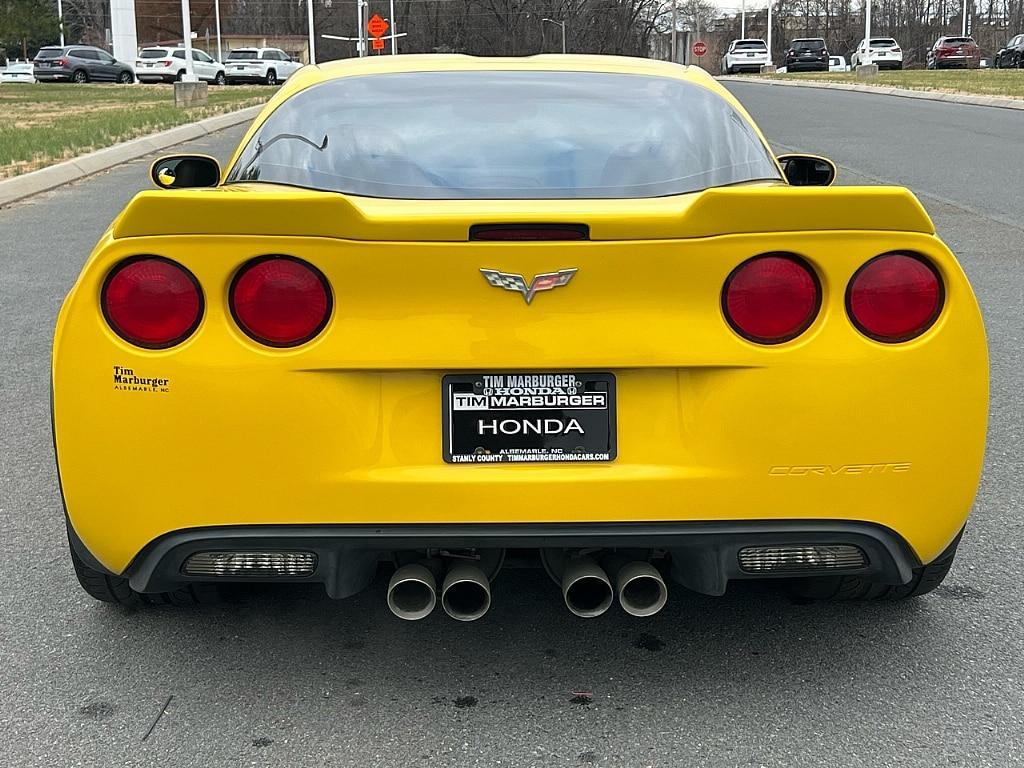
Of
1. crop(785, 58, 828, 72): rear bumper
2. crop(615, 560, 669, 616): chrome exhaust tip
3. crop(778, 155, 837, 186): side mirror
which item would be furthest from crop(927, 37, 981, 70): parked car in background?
crop(615, 560, 669, 616): chrome exhaust tip

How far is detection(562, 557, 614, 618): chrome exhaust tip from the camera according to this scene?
2.79 m

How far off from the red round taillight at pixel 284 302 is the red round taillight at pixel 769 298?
0.87m

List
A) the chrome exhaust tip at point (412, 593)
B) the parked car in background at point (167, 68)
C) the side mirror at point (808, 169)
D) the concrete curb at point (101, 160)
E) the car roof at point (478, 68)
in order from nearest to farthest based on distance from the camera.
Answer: the chrome exhaust tip at point (412, 593), the car roof at point (478, 68), the side mirror at point (808, 169), the concrete curb at point (101, 160), the parked car in background at point (167, 68)

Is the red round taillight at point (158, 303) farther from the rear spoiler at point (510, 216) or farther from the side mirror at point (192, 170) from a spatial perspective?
the side mirror at point (192, 170)

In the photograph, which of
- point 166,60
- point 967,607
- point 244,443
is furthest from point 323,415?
point 166,60

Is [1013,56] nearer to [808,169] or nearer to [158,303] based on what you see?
[808,169]

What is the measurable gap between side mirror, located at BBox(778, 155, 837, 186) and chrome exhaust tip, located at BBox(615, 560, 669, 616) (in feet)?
6.95

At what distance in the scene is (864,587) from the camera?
3.22 meters

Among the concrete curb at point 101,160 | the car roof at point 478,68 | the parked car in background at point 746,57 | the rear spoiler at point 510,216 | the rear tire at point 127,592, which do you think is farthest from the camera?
the parked car in background at point 746,57

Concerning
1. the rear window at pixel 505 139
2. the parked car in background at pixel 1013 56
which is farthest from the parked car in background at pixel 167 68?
the rear window at pixel 505 139

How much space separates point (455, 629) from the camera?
10.6 ft

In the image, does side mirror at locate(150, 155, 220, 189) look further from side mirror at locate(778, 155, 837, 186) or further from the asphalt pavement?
side mirror at locate(778, 155, 837, 186)

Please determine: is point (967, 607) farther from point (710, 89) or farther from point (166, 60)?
point (166, 60)

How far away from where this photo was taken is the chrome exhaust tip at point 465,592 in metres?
2.79
